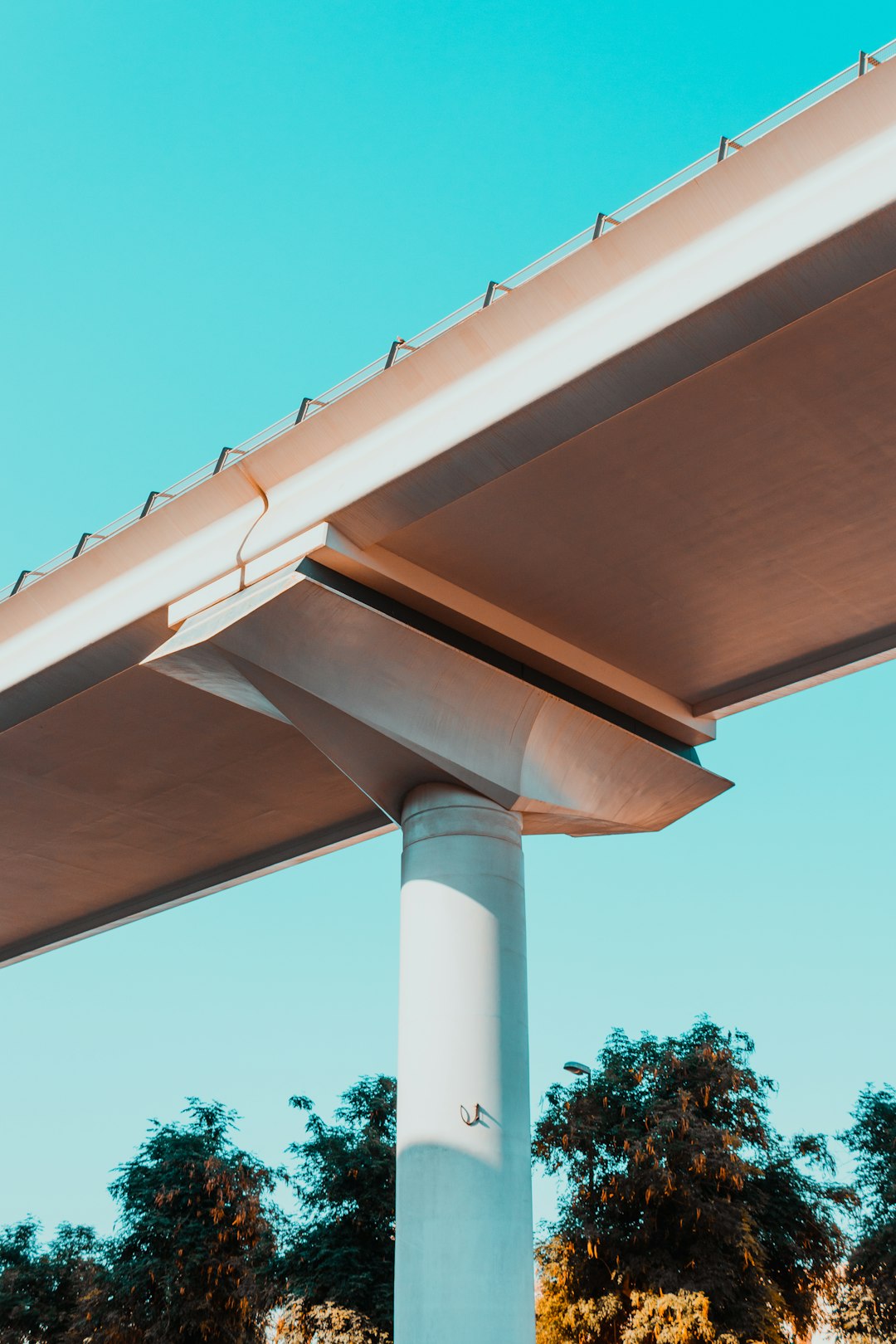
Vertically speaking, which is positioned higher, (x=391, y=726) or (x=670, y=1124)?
(x=391, y=726)

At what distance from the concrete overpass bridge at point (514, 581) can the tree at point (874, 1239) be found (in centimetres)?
814

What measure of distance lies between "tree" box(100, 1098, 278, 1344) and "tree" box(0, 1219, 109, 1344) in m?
2.85

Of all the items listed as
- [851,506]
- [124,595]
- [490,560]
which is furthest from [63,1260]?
[851,506]

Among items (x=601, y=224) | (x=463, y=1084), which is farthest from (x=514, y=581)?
(x=463, y=1084)

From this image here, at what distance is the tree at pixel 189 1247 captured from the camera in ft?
79.2

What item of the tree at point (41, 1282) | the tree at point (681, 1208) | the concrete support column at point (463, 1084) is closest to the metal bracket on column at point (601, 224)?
the concrete support column at point (463, 1084)

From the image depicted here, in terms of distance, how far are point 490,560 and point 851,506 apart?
3.74m

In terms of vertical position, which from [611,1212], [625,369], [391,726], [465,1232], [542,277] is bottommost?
[465,1232]

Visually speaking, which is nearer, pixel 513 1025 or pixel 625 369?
pixel 625 369

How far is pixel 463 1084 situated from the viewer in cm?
1418

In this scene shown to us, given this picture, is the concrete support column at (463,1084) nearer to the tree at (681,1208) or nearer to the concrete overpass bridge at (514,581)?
the concrete overpass bridge at (514,581)

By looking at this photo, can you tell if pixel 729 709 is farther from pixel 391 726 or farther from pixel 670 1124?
pixel 670 1124

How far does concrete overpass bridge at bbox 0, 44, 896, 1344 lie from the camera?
11992 millimetres

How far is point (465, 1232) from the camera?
13625 mm
